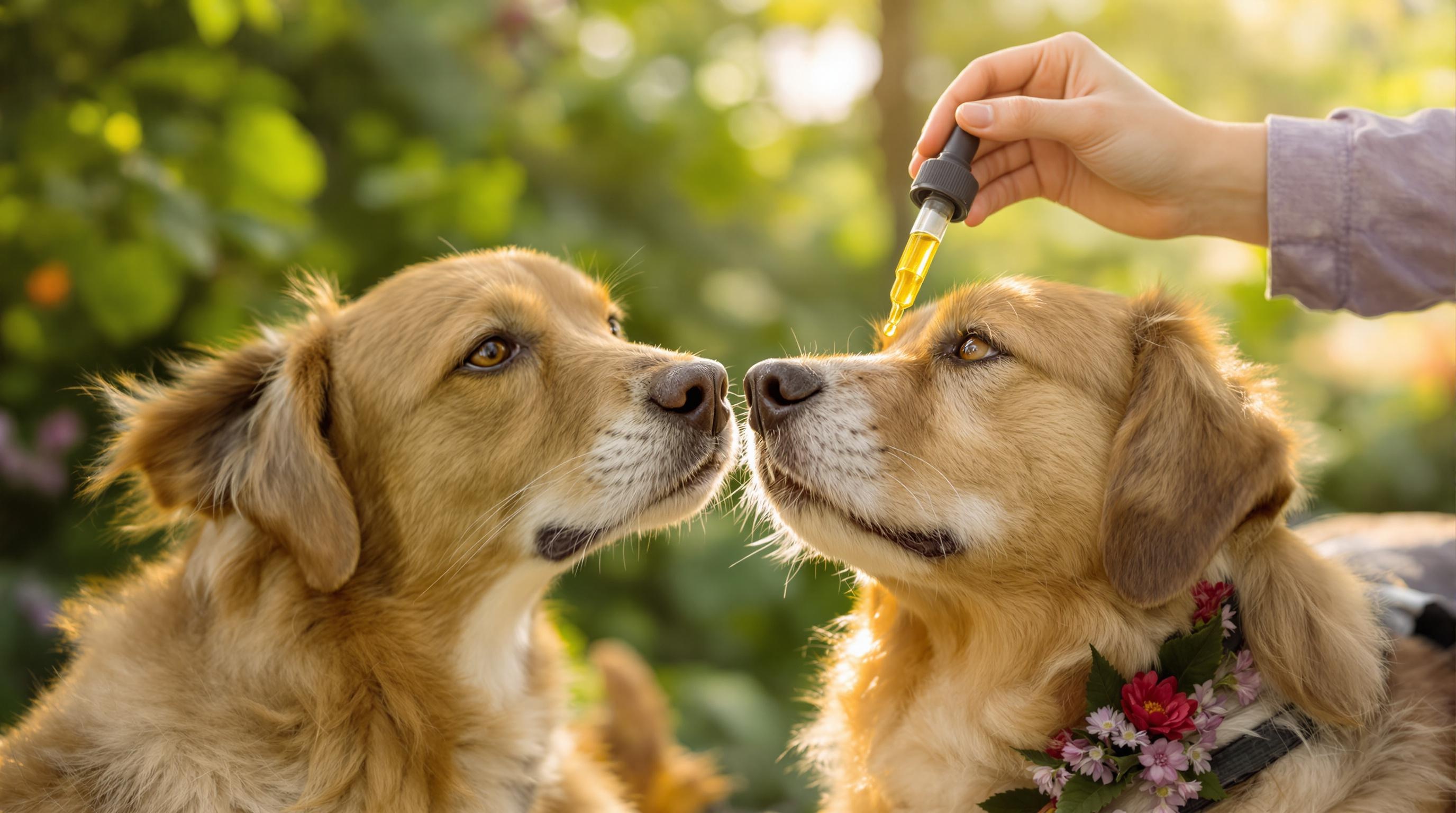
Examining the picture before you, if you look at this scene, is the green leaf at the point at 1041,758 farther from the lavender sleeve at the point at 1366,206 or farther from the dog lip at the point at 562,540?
the lavender sleeve at the point at 1366,206

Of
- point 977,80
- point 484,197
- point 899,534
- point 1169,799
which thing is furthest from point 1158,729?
point 484,197

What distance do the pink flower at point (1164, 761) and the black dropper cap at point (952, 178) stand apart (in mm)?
1260

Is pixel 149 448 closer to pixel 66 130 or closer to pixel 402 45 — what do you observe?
pixel 66 130

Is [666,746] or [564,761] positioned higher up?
[564,761]

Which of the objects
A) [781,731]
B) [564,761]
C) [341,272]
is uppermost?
[341,272]

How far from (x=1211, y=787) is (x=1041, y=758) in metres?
0.33

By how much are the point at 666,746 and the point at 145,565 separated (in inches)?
67.7

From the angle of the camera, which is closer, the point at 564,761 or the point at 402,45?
the point at 564,761

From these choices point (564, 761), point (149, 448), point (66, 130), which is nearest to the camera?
point (149, 448)

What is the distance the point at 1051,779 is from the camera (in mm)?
2117

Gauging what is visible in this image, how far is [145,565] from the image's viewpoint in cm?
271

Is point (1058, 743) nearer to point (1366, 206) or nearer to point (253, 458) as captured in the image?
point (1366, 206)

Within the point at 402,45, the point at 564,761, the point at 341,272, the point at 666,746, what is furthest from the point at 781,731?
the point at 402,45

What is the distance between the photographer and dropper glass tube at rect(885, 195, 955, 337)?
7.88ft
